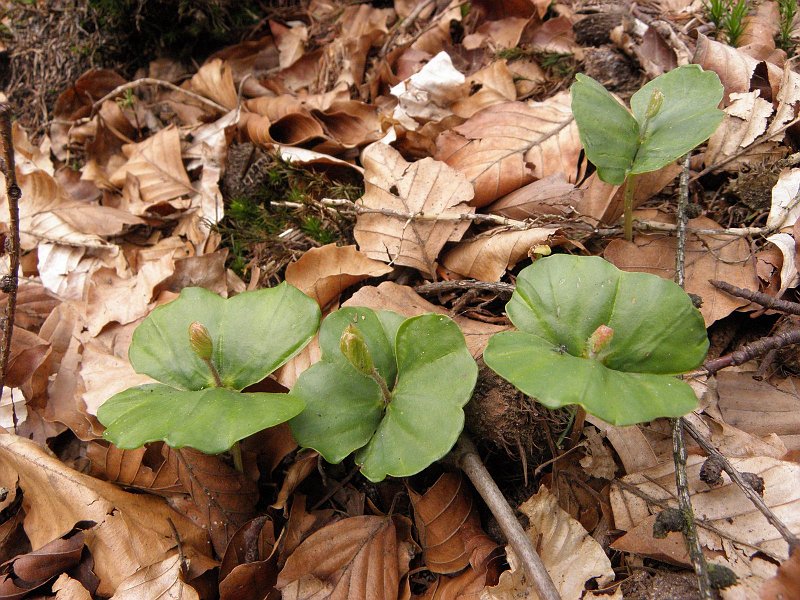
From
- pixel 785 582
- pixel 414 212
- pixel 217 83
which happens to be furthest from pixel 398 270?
pixel 217 83

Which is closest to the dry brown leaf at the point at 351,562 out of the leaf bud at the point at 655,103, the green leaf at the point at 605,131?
the green leaf at the point at 605,131

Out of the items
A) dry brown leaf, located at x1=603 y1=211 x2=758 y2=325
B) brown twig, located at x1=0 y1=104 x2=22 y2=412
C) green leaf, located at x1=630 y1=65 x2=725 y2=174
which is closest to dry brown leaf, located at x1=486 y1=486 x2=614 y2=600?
dry brown leaf, located at x1=603 y1=211 x2=758 y2=325

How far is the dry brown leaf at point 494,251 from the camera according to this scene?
1956mm

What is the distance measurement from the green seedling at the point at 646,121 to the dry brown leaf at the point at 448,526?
3.38 feet

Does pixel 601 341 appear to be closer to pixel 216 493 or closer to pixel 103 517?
pixel 216 493

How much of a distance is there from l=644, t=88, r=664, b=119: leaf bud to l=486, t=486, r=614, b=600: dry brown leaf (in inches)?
45.9

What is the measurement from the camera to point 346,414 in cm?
159

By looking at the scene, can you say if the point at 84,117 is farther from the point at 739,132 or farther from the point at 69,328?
the point at 739,132

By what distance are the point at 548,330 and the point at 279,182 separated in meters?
1.59

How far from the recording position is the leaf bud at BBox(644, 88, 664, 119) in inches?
65.6

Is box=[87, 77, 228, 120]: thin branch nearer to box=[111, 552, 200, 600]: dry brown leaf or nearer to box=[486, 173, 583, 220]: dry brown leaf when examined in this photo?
box=[486, 173, 583, 220]: dry brown leaf

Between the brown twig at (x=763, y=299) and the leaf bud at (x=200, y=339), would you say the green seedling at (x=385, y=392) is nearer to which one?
the leaf bud at (x=200, y=339)

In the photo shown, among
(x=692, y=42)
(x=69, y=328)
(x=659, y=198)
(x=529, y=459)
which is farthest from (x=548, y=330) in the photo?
(x=69, y=328)

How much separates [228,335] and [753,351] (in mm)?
1451
